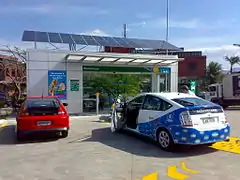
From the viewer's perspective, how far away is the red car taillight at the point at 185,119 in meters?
7.11

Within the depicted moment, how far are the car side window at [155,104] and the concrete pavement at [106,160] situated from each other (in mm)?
1076

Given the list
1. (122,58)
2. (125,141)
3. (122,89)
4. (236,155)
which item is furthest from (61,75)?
(236,155)

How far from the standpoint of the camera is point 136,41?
22.9 m

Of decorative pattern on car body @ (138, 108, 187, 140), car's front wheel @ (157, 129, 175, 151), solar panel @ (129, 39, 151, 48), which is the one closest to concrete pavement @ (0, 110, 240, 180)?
car's front wheel @ (157, 129, 175, 151)

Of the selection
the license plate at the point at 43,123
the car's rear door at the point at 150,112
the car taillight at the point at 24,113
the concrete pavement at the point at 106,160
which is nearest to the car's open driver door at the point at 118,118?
the concrete pavement at the point at 106,160

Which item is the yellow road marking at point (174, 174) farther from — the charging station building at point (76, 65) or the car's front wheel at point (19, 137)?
the charging station building at point (76, 65)

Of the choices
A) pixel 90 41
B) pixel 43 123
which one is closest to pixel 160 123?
pixel 43 123

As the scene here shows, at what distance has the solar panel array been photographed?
752 inches

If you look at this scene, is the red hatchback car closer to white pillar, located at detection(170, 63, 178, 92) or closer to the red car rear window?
the red car rear window

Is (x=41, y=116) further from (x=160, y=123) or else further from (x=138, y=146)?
(x=160, y=123)

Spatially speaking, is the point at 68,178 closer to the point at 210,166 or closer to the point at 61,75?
the point at 210,166

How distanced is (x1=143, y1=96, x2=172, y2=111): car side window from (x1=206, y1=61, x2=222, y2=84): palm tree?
5022 cm

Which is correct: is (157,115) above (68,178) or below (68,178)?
above

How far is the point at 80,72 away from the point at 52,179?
1320 cm
